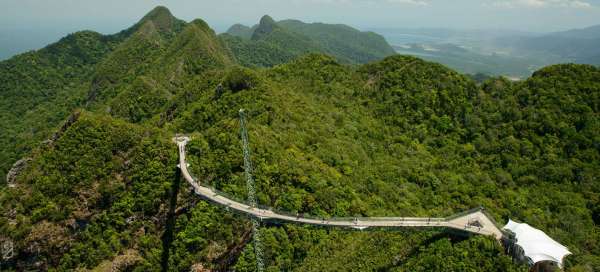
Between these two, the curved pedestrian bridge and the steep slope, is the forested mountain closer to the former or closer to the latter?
the curved pedestrian bridge

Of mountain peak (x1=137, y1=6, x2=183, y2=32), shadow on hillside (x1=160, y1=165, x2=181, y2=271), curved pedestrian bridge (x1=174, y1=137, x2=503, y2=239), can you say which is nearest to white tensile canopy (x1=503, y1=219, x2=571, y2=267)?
curved pedestrian bridge (x1=174, y1=137, x2=503, y2=239)

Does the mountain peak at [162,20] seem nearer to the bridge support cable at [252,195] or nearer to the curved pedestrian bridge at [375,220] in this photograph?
the bridge support cable at [252,195]

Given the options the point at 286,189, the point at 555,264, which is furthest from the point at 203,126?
the point at 555,264

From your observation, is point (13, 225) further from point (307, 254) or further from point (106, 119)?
point (307, 254)

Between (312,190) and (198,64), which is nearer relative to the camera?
(312,190)

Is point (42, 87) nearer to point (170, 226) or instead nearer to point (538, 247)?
point (170, 226)

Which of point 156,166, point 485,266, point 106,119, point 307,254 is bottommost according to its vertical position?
point 307,254
